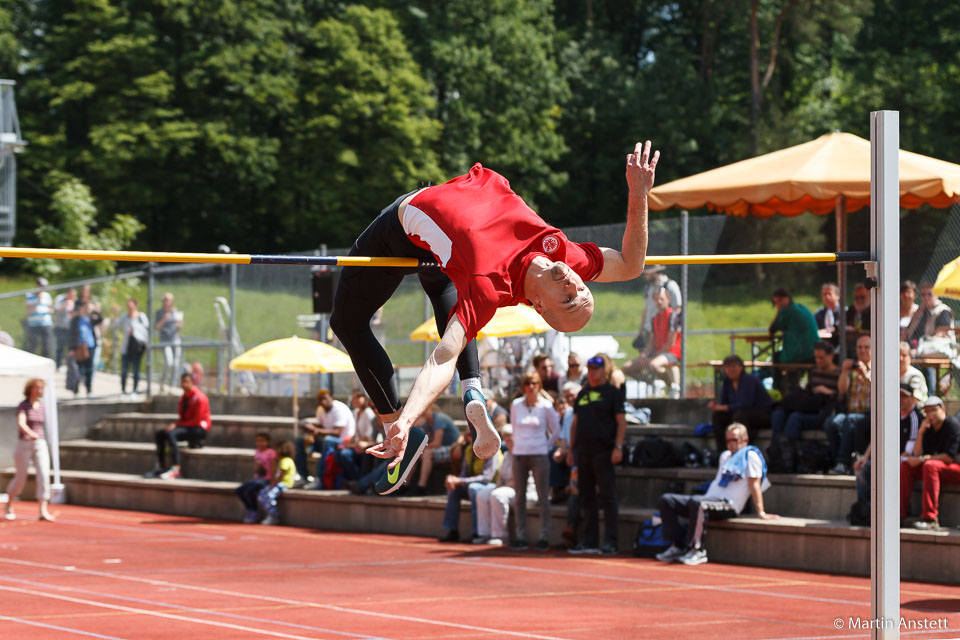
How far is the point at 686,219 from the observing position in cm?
1389

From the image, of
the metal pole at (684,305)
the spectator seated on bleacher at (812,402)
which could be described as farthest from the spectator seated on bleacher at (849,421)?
the metal pole at (684,305)

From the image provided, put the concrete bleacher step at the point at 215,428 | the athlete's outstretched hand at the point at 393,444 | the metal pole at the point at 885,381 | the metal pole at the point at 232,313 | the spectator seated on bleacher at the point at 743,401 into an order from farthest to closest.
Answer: the metal pole at the point at 232,313 < the concrete bleacher step at the point at 215,428 < the spectator seated on bleacher at the point at 743,401 < the metal pole at the point at 885,381 < the athlete's outstretched hand at the point at 393,444

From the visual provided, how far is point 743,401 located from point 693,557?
153cm

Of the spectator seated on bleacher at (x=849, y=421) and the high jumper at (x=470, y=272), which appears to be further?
the spectator seated on bleacher at (x=849, y=421)

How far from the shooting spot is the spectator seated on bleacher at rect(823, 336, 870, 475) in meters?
10.9

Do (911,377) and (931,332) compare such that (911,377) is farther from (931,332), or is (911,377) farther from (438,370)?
(438,370)

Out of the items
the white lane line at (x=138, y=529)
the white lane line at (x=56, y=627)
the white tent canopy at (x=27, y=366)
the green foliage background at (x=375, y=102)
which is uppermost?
the green foliage background at (x=375, y=102)

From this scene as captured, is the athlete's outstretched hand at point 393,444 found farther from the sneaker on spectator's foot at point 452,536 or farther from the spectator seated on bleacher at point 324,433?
the spectator seated on bleacher at point 324,433

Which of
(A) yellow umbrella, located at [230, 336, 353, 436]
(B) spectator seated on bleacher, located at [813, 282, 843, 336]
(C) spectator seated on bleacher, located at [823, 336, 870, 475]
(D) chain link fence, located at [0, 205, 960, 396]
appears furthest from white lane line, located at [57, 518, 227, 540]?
(B) spectator seated on bleacher, located at [813, 282, 843, 336]

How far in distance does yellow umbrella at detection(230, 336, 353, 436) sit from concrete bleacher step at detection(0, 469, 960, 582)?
143 cm

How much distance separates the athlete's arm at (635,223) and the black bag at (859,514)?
6.35 metres

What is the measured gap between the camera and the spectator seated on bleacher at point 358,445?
47.6ft

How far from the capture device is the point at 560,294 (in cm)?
435

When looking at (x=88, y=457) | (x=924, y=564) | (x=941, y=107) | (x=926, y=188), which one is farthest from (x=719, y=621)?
(x=941, y=107)
